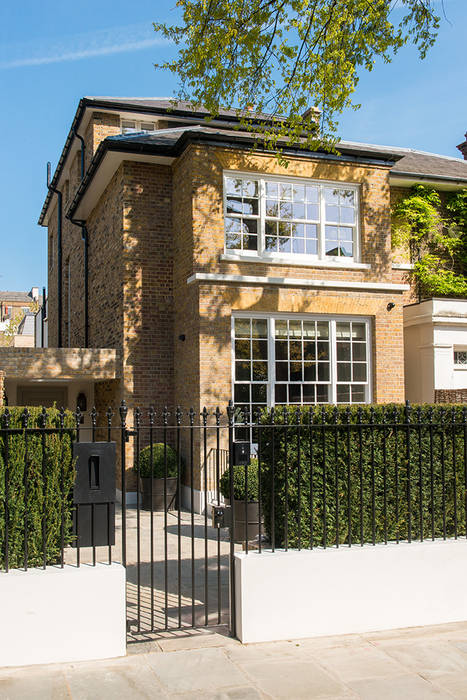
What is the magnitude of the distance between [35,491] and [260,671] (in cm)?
222

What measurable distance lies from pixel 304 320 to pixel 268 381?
152 cm

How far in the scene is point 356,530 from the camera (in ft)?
19.9

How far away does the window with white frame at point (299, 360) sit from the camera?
12.7m

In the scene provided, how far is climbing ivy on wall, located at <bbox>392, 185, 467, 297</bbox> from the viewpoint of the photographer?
15516mm

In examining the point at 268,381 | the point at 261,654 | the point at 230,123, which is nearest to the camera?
the point at 261,654

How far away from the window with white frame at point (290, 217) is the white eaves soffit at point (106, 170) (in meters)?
1.78

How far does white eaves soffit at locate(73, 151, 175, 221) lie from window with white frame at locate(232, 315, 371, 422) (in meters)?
3.91

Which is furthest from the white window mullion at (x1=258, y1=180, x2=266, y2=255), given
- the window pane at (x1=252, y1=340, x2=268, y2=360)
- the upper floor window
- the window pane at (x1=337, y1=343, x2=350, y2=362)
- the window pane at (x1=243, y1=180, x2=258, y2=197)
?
the upper floor window

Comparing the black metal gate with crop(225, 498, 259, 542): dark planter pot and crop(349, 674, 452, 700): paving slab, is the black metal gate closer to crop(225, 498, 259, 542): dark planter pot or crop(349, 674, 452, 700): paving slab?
crop(225, 498, 259, 542): dark planter pot

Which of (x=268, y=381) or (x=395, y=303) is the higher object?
(x=395, y=303)

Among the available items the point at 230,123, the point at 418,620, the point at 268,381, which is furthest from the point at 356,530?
the point at 230,123

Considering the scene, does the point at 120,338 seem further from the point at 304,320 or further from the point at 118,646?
the point at 118,646

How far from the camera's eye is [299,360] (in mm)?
13062

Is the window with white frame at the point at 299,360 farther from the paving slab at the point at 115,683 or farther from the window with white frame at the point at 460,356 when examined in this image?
the paving slab at the point at 115,683
